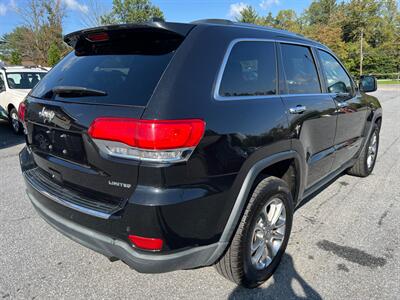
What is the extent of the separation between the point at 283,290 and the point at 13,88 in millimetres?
8763

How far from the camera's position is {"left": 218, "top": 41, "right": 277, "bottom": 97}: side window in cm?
206

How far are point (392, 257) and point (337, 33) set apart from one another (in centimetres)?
4604

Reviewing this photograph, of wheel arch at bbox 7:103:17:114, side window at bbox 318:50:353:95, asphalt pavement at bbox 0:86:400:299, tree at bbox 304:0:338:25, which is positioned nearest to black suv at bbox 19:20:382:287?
asphalt pavement at bbox 0:86:400:299

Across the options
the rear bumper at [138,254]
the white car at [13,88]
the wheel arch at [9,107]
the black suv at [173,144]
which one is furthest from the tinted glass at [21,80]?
the rear bumper at [138,254]

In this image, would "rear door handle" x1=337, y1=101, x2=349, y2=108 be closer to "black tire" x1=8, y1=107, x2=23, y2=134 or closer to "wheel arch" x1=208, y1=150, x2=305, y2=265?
"wheel arch" x1=208, y1=150, x2=305, y2=265

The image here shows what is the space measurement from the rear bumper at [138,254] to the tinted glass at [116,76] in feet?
2.62

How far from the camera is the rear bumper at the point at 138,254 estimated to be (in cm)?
179

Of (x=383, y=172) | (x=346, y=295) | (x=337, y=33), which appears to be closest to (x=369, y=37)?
(x=337, y=33)

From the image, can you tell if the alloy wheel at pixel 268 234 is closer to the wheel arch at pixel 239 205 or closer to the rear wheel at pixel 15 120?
the wheel arch at pixel 239 205

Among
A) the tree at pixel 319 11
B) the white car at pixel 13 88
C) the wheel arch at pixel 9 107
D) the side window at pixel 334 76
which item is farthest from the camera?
the tree at pixel 319 11

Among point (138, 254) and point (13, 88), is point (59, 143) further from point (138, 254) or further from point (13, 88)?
point (13, 88)

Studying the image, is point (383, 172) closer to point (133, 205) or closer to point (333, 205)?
point (333, 205)

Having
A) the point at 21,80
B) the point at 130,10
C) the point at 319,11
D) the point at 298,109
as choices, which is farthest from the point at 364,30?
the point at 298,109

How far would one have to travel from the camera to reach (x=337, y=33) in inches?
1671
